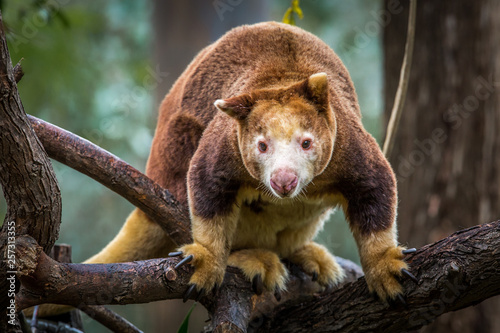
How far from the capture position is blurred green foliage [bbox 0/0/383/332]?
664 centimetres

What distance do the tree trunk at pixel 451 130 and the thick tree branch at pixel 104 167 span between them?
246 cm

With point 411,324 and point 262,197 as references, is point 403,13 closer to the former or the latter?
point 262,197

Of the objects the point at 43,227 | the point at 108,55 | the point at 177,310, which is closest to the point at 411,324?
the point at 43,227

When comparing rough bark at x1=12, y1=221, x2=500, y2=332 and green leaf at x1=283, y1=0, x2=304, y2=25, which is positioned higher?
green leaf at x1=283, y1=0, x2=304, y2=25

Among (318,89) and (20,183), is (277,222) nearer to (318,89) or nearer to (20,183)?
(318,89)

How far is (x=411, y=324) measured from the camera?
256 cm

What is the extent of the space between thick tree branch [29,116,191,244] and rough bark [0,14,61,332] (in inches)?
23.8

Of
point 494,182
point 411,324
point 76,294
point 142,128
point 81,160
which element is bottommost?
point 411,324

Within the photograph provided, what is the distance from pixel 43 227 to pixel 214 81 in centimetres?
137

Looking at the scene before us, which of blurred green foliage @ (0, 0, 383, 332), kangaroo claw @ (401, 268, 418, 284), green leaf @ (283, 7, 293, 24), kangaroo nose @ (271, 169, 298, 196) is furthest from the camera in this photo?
blurred green foliage @ (0, 0, 383, 332)

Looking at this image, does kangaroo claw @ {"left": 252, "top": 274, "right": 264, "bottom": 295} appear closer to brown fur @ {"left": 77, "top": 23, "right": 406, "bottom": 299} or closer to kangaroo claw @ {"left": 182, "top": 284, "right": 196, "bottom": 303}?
brown fur @ {"left": 77, "top": 23, "right": 406, "bottom": 299}

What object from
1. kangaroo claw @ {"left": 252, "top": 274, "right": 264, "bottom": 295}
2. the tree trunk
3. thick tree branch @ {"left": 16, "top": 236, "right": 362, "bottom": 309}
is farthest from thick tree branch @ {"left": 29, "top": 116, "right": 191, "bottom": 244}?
the tree trunk

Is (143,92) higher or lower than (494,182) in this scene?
higher

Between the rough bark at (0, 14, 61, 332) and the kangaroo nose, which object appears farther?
the kangaroo nose
